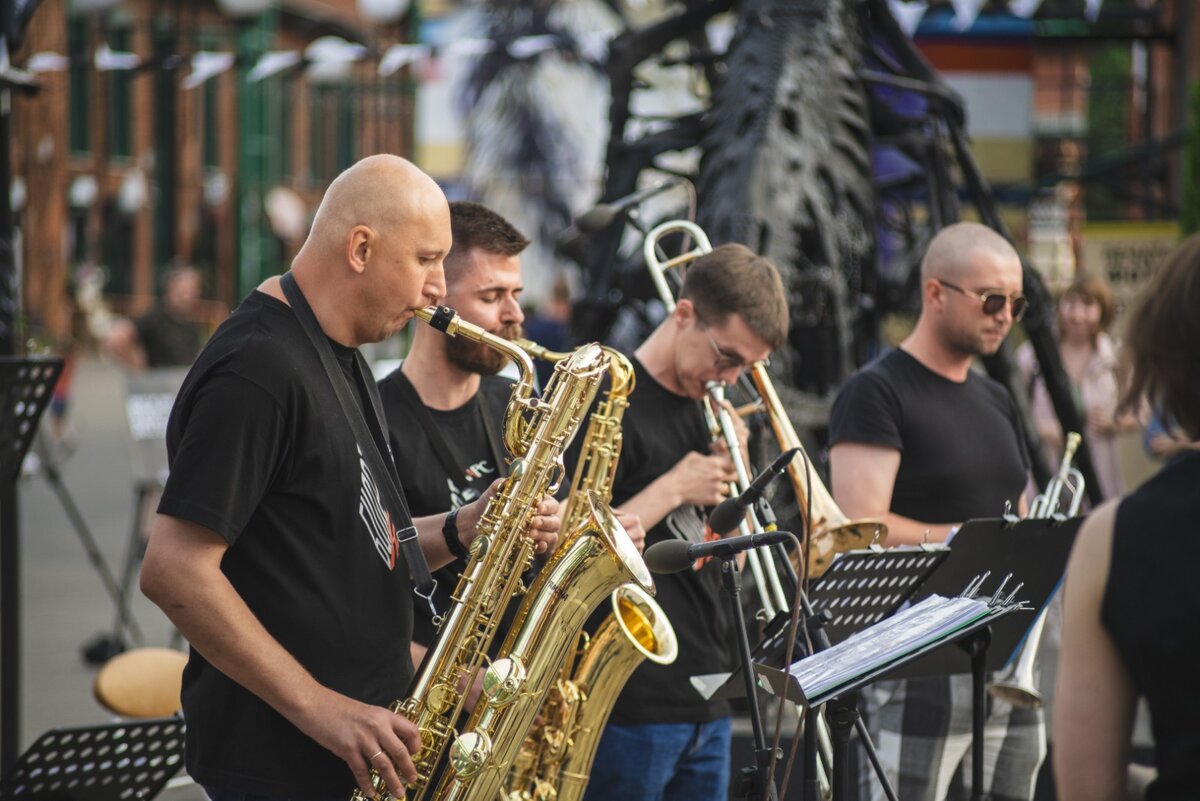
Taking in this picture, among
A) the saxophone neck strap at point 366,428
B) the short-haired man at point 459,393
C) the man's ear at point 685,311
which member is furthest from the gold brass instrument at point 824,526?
the saxophone neck strap at point 366,428

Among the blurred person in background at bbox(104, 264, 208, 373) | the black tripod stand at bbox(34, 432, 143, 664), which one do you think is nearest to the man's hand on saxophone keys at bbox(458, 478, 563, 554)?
the black tripod stand at bbox(34, 432, 143, 664)

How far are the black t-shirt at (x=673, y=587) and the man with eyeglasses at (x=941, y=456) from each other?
0.57 meters

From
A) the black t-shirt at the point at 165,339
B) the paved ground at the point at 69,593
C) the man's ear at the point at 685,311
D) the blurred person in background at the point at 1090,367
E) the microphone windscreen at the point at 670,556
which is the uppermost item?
the man's ear at the point at 685,311

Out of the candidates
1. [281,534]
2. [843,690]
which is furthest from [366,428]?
[843,690]

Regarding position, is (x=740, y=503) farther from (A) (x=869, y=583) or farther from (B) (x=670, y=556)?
(A) (x=869, y=583)

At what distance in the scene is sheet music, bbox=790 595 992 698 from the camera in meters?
2.97

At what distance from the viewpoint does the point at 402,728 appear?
3002mm

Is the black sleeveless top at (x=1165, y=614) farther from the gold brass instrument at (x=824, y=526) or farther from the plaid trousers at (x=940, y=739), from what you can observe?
the plaid trousers at (x=940, y=739)

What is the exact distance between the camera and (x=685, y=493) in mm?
4027

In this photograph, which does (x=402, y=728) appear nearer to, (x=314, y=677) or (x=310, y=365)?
(x=314, y=677)

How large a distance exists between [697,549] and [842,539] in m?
0.91

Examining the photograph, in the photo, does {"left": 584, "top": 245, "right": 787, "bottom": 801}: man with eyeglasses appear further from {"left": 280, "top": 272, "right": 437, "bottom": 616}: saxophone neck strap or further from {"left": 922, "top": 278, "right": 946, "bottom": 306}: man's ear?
{"left": 280, "top": 272, "right": 437, "bottom": 616}: saxophone neck strap

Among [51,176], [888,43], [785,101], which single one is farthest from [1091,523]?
[51,176]

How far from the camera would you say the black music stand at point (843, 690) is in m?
2.96
